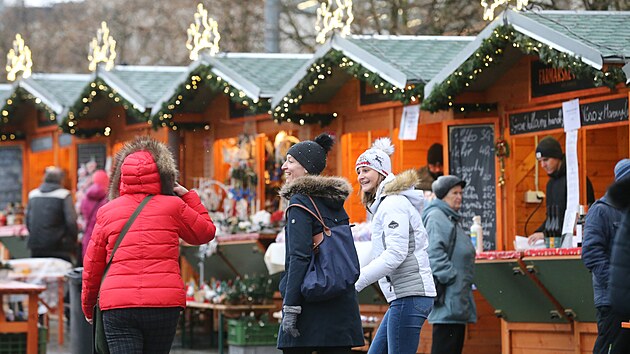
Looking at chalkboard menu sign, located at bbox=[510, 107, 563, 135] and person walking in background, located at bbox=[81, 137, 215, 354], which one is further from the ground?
chalkboard menu sign, located at bbox=[510, 107, 563, 135]

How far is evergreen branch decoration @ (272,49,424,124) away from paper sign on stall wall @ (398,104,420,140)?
11 cm

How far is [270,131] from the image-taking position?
57.8ft

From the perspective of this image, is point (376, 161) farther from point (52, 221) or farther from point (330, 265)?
point (52, 221)

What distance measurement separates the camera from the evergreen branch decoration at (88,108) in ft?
60.2

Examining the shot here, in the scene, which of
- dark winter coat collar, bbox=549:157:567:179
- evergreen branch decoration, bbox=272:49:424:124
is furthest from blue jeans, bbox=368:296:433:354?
evergreen branch decoration, bbox=272:49:424:124

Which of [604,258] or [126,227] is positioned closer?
[126,227]

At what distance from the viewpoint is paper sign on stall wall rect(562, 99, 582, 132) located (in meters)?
12.6

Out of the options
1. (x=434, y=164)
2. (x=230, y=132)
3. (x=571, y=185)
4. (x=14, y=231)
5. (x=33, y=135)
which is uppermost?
(x=33, y=135)

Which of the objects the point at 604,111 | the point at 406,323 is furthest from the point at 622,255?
the point at 604,111

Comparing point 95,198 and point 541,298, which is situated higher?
point 95,198

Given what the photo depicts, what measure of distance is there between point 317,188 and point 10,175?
16052 millimetres

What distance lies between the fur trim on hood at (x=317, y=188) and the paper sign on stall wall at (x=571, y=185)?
4.65 m

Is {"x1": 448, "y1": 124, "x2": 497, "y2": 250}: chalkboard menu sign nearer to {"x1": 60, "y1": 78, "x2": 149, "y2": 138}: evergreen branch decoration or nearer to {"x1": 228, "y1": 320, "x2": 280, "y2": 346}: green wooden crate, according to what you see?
{"x1": 228, "y1": 320, "x2": 280, "y2": 346}: green wooden crate

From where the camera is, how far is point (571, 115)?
12.7m
